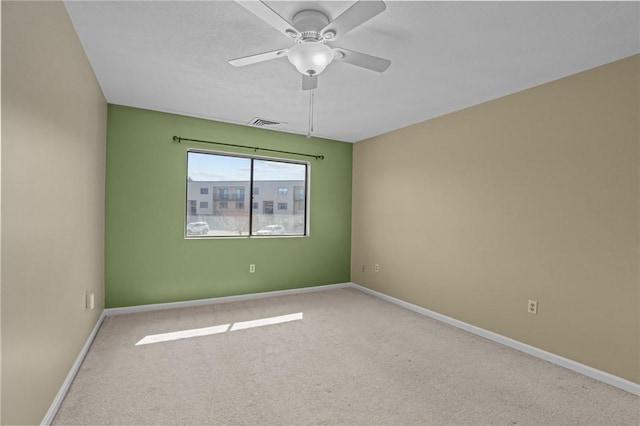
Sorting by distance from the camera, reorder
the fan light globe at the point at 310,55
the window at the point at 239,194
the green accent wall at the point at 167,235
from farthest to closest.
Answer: the window at the point at 239,194
the green accent wall at the point at 167,235
the fan light globe at the point at 310,55

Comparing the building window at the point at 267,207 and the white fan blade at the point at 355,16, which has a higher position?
the white fan blade at the point at 355,16

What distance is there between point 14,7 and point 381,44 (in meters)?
1.96

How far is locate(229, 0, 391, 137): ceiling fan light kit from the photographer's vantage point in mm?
1620

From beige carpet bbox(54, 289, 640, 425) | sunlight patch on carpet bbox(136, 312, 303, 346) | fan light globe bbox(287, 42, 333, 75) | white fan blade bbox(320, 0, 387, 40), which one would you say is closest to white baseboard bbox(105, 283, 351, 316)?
beige carpet bbox(54, 289, 640, 425)

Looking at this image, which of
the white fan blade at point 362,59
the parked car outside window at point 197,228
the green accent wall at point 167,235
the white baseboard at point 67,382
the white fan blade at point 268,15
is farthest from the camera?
the parked car outside window at point 197,228

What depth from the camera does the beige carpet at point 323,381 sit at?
1.96 metres

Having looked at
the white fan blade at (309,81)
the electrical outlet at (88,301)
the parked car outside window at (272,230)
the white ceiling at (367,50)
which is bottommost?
the electrical outlet at (88,301)

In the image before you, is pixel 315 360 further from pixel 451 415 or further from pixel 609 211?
pixel 609 211

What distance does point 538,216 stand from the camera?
2.86 meters

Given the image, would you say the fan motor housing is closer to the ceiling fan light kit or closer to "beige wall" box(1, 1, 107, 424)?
the ceiling fan light kit

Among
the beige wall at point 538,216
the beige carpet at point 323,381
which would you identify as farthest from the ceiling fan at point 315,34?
the beige carpet at point 323,381

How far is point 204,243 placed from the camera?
A: 416cm

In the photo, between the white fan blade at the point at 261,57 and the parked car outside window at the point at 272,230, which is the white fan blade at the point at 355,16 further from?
the parked car outside window at the point at 272,230

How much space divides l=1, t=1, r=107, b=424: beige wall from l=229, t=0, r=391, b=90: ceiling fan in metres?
0.98
